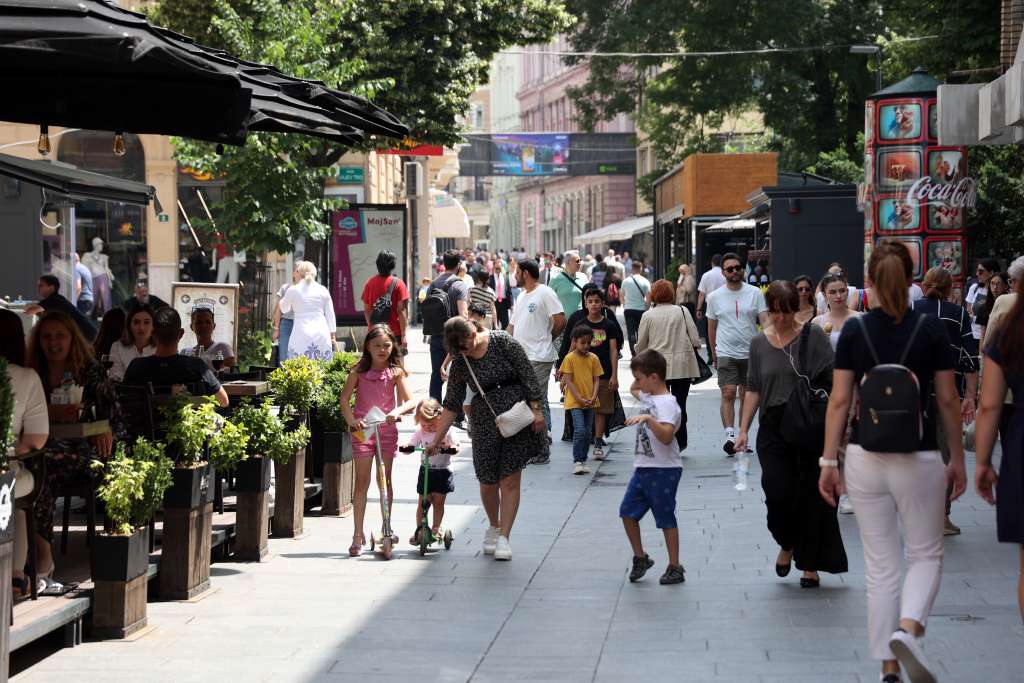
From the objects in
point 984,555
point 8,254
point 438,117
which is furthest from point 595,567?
point 438,117

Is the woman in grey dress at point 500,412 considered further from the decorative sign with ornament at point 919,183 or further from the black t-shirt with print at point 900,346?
the decorative sign with ornament at point 919,183

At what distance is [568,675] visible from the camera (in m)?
6.56

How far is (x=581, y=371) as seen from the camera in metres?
13.5

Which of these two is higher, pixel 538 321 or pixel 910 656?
pixel 538 321

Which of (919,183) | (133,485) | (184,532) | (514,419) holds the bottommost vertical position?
(184,532)

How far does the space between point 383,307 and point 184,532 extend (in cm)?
864

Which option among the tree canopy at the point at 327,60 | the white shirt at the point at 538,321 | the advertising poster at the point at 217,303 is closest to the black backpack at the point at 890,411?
the white shirt at the point at 538,321

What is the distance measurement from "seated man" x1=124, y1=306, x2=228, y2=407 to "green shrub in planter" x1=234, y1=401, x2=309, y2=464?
0.27 metres

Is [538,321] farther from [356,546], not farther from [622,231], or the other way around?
[622,231]

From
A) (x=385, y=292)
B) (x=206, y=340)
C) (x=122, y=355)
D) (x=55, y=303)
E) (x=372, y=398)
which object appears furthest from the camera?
(x=385, y=292)

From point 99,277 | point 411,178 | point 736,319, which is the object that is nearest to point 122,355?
point 736,319

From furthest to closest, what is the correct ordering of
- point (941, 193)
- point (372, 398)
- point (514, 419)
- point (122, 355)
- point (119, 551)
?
point (941, 193)
point (122, 355)
point (372, 398)
point (514, 419)
point (119, 551)

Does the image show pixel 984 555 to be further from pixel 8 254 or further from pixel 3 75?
pixel 8 254

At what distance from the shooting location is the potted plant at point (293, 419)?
33.0 feet
